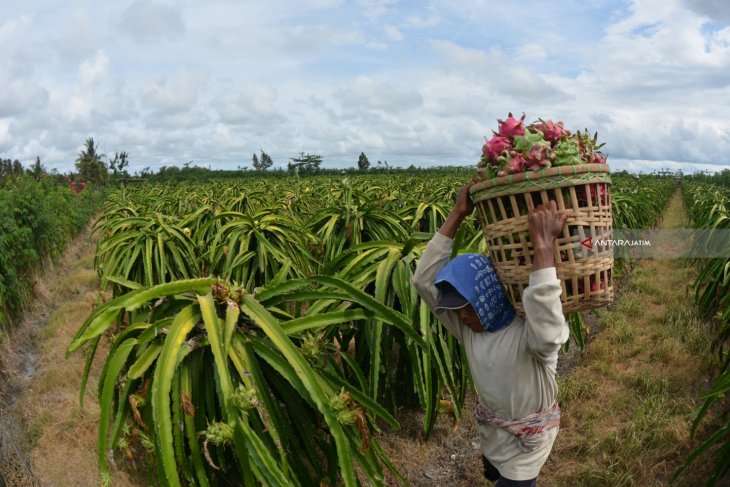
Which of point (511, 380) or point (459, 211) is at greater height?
point (459, 211)

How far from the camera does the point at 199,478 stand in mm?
1678

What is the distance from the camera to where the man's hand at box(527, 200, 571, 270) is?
1573mm

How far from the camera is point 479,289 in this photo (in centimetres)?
184

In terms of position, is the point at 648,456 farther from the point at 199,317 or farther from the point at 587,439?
the point at 199,317

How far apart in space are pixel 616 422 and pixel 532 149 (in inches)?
115

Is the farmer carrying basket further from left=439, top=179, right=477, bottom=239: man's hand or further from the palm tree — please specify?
the palm tree

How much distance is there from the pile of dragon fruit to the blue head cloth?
0.33 meters

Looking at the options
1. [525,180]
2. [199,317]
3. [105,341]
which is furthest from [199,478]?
[105,341]

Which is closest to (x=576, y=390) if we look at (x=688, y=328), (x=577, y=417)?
(x=577, y=417)

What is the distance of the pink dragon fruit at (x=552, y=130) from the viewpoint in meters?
1.69

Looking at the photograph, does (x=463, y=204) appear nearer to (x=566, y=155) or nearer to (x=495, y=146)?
(x=495, y=146)

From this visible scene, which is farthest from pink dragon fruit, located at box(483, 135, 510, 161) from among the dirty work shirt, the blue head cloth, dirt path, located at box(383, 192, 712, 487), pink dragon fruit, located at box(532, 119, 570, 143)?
dirt path, located at box(383, 192, 712, 487)

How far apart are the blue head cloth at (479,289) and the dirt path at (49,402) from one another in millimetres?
2512

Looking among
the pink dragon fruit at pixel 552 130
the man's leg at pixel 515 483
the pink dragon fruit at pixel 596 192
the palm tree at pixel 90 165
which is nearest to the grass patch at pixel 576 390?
the man's leg at pixel 515 483
